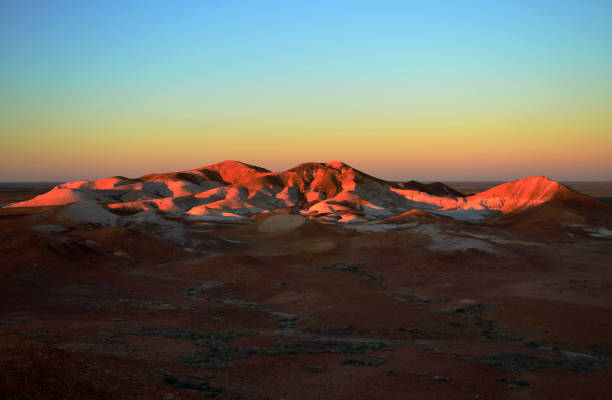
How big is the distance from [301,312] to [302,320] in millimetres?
1955

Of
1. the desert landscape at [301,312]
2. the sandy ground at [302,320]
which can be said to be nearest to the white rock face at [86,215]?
the desert landscape at [301,312]

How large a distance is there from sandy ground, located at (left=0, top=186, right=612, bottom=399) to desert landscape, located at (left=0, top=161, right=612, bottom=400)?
87mm

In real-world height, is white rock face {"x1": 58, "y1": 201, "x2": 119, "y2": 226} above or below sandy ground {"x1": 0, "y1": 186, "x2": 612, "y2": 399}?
above

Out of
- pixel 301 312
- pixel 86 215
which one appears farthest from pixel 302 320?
Answer: pixel 86 215

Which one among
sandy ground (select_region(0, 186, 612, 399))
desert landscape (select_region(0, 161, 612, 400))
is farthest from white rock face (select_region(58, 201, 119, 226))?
sandy ground (select_region(0, 186, 612, 399))

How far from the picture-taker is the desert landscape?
485 inches

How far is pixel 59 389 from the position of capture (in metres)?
9.12

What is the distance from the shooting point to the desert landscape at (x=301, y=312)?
12.3 m

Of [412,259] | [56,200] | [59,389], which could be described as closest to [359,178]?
[56,200]

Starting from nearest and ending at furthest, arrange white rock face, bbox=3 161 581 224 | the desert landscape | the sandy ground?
1. the sandy ground
2. the desert landscape
3. white rock face, bbox=3 161 581 224

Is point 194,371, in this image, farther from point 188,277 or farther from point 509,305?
point 188,277

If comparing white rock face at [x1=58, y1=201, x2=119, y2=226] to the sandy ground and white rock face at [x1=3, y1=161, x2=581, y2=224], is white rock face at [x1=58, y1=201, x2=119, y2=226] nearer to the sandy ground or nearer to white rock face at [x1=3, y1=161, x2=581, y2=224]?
white rock face at [x1=3, y1=161, x2=581, y2=224]

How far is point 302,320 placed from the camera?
23.9 metres

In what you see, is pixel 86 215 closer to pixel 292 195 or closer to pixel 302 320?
pixel 302 320
